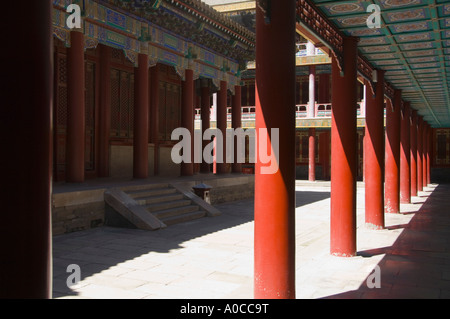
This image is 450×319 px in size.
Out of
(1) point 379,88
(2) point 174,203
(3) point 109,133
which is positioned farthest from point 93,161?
(1) point 379,88

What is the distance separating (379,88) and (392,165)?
298 cm

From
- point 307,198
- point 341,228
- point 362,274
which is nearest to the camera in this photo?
point 362,274

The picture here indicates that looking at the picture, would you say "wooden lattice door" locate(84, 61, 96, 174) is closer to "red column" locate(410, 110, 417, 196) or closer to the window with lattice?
the window with lattice

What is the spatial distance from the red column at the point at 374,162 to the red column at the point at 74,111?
594 cm

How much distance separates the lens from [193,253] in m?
6.71

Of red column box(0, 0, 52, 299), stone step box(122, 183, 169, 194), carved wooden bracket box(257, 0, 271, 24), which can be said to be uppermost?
carved wooden bracket box(257, 0, 271, 24)

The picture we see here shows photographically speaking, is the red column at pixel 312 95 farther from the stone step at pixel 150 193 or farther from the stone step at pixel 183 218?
the stone step at pixel 183 218

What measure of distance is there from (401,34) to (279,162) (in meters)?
4.58

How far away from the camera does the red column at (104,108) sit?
11922 mm

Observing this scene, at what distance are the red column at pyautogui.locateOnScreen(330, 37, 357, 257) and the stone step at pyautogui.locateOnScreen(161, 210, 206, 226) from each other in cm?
391

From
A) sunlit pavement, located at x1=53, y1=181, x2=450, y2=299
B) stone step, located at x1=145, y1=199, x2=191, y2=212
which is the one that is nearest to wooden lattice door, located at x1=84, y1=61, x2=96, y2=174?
stone step, located at x1=145, y1=199, x2=191, y2=212

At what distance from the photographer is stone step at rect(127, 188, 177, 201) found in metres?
9.81

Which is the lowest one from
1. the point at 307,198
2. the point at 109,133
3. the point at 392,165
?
the point at 307,198
